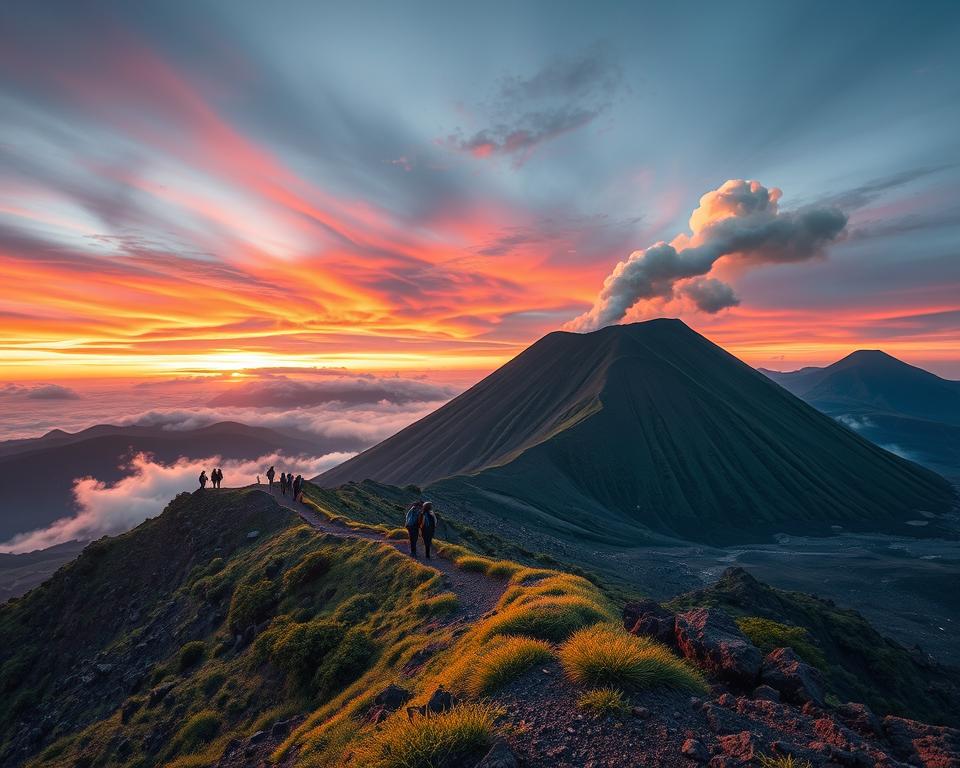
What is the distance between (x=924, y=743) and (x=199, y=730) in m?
20.0

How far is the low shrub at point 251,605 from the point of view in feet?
72.4

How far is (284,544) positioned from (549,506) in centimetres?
11039

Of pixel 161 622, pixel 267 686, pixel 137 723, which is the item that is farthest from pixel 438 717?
pixel 161 622

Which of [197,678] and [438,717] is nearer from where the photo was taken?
[438,717]

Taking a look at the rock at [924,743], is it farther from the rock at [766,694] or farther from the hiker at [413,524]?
the hiker at [413,524]

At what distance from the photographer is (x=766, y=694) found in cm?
827

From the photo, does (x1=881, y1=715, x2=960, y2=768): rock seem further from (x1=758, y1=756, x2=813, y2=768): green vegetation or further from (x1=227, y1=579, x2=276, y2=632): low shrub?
(x1=227, y1=579, x2=276, y2=632): low shrub

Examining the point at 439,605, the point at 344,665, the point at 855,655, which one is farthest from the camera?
the point at 855,655

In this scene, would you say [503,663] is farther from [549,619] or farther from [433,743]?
[433,743]

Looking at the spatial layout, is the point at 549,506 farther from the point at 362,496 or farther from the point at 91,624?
the point at 91,624

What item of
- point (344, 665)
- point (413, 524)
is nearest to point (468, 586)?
point (344, 665)

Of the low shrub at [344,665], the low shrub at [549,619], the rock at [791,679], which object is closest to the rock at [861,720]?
the rock at [791,679]

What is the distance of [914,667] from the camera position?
46594mm

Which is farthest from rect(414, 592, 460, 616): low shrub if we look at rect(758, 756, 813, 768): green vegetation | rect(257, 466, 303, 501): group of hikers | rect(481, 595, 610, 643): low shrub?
rect(257, 466, 303, 501): group of hikers
